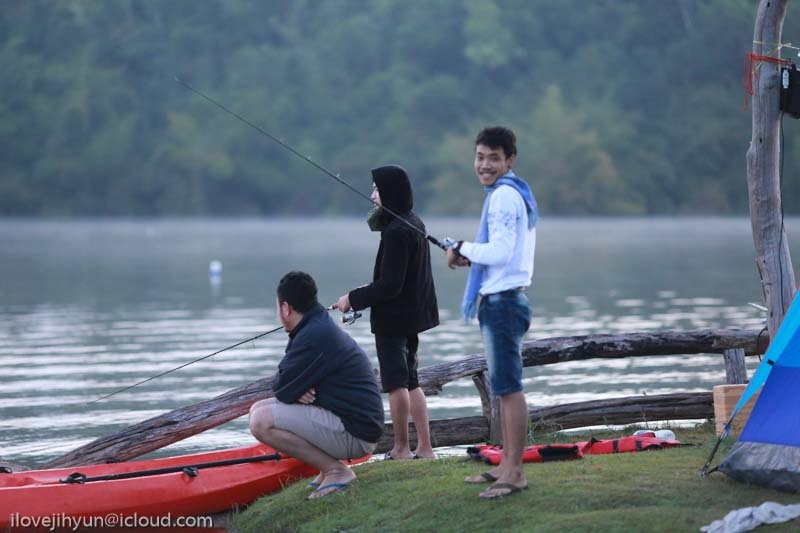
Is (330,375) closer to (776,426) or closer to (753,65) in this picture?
(776,426)

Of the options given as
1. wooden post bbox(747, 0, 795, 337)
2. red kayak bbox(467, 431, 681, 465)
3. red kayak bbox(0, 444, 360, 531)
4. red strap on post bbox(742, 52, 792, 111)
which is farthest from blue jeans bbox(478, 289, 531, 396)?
red strap on post bbox(742, 52, 792, 111)

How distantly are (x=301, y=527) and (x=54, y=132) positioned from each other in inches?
3414

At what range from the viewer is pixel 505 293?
5836mm

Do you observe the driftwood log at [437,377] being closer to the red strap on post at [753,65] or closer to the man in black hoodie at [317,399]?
the man in black hoodie at [317,399]

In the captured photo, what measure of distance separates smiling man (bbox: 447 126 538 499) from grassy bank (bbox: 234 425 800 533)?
18 centimetres

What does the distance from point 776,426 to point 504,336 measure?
136 cm

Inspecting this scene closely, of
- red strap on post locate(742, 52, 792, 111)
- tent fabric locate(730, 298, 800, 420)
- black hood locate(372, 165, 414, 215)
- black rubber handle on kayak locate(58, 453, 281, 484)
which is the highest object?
red strap on post locate(742, 52, 792, 111)

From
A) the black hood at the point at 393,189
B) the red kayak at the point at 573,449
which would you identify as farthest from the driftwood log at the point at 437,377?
the black hood at the point at 393,189

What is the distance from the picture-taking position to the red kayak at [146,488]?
676cm

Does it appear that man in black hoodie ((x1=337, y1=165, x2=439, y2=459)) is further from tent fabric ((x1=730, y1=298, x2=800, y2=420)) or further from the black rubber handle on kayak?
tent fabric ((x1=730, y1=298, x2=800, y2=420))

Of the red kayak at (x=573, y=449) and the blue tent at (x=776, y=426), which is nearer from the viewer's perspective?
the blue tent at (x=776, y=426)

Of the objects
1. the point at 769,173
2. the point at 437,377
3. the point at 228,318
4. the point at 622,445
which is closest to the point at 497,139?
the point at 622,445

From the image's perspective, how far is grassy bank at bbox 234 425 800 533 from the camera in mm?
5520

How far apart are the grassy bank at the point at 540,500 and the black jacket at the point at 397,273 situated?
0.73m
